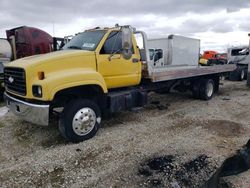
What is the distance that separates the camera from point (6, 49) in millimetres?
9672

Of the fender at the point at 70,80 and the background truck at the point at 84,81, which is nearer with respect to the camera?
the fender at the point at 70,80

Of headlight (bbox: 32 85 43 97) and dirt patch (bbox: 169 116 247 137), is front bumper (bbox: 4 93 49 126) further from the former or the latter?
dirt patch (bbox: 169 116 247 137)

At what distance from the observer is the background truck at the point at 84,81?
15.1ft

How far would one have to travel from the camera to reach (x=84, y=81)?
4918 millimetres

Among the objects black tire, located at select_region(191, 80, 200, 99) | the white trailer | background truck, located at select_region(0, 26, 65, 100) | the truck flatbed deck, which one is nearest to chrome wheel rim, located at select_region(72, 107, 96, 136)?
the truck flatbed deck

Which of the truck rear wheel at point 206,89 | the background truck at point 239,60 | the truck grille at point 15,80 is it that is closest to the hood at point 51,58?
the truck grille at point 15,80

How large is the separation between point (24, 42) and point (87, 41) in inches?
235

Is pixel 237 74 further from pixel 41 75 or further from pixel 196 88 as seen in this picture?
pixel 41 75

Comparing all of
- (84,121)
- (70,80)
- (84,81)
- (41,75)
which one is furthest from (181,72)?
(41,75)

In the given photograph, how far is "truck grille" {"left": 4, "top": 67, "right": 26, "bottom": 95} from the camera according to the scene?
15.5 ft

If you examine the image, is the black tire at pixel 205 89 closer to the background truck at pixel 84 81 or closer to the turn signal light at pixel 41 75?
the background truck at pixel 84 81

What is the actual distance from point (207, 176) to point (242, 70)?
13686mm

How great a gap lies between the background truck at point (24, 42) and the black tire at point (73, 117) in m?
5.95

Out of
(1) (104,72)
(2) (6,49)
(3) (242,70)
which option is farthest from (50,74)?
(3) (242,70)
